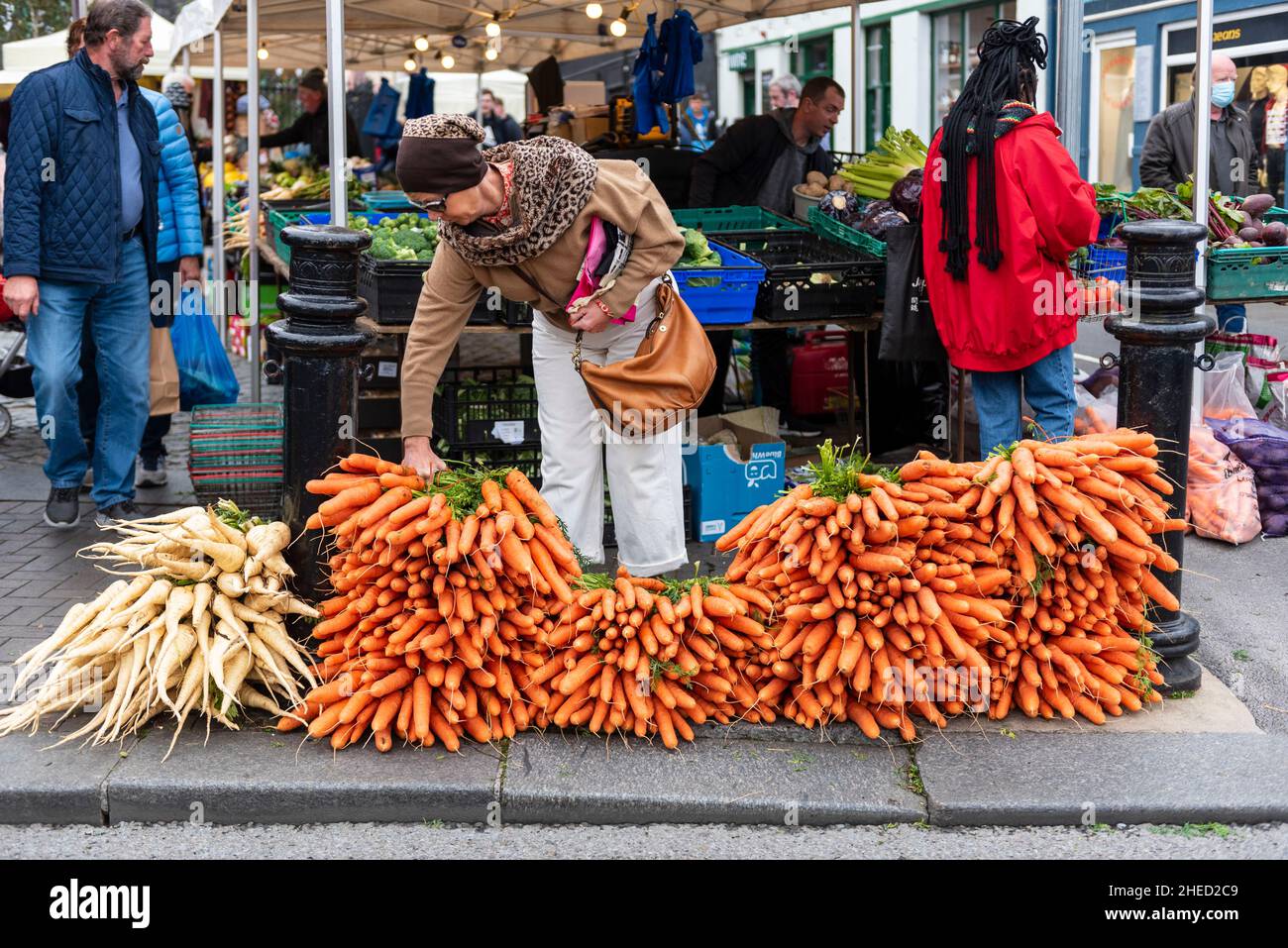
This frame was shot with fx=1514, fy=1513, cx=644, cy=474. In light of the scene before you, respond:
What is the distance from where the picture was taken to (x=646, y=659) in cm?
427

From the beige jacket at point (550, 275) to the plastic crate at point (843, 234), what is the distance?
2415mm

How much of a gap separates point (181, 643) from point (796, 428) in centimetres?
514

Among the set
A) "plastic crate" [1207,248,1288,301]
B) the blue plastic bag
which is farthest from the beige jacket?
the blue plastic bag

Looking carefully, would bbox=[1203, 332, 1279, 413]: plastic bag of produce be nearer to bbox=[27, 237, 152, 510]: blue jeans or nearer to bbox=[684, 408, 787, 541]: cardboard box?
bbox=[684, 408, 787, 541]: cardboard box

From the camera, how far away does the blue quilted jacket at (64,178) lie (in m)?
6.31

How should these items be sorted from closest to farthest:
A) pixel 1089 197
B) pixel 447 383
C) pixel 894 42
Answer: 1. pixel 1089 197
2. pixel 447 383
3. pixel 894 42

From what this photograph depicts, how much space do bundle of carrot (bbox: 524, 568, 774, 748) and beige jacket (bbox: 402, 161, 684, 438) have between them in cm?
87

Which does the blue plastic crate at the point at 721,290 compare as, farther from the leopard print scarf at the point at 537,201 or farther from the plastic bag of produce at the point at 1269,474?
the plastic bag of produce at the point at 1269,474

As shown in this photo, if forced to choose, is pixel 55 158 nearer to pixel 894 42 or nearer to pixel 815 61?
pixel 894 42

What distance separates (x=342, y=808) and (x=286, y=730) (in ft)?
1.46

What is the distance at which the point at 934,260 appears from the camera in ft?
20.3

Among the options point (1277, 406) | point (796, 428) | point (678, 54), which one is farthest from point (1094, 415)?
point (678, 54)

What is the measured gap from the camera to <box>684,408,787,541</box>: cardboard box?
6559 mm

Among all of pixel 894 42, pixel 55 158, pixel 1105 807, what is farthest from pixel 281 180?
pixel 894 42
